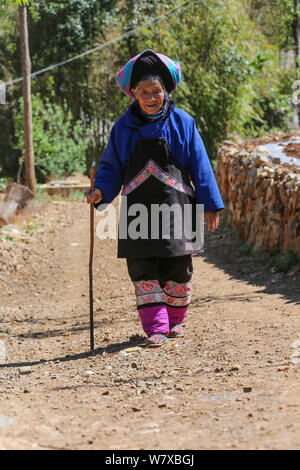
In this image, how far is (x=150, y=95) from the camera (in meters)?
4.31

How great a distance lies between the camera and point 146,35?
1504 centimetres

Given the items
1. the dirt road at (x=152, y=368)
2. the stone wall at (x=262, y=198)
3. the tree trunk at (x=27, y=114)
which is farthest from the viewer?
the tree trunk at (x=27, y=114)

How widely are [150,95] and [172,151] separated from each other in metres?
0.38

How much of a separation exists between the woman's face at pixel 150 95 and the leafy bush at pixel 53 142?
10008mm

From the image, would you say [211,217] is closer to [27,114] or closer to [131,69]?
[131,69]

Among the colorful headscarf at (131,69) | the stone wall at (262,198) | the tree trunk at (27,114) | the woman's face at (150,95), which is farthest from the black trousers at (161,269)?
the tree trunk at (27,114)

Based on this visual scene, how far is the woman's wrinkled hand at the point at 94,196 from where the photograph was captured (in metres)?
4.36

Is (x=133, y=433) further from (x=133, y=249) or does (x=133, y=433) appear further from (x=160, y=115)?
(x=160, y=115)

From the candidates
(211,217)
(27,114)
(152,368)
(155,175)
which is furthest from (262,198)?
(27,114)

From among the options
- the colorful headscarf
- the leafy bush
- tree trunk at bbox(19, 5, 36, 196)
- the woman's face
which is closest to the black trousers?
the woman's face

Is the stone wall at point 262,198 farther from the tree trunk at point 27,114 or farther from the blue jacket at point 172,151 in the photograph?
the tree trunk at point 27,114

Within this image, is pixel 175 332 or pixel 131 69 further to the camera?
pixel 175 332

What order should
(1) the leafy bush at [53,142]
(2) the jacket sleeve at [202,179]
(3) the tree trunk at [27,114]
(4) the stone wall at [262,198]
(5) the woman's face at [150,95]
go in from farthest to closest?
(1) the leafy bush at [53,142] < (3) the tree trunk at [27,114] < (4) the stone wall at [262,198] < (2) the jacket sleeve at [202,179] < (5) the woman's face at [150,95]
